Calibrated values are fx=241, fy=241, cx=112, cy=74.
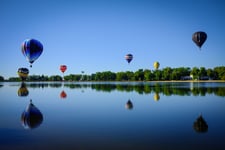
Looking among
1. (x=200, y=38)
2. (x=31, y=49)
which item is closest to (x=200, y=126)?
(x=31, y=49)

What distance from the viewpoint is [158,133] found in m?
9.12

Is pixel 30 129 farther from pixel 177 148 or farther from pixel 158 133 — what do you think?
pixel 177 148

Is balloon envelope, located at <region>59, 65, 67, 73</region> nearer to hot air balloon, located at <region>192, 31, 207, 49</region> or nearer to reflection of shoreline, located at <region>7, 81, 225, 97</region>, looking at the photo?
reflection of shoreline, located at <region>7, 81, 225, 97</region>

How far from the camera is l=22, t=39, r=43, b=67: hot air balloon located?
38763mm

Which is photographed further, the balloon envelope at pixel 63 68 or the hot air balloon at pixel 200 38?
the balloon envelope at pixel 63 68

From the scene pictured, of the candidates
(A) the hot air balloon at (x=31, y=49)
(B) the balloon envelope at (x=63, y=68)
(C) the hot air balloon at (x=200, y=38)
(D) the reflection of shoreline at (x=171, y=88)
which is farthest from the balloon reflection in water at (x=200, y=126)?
(B) the balloon envelope at (x=63, y=68)

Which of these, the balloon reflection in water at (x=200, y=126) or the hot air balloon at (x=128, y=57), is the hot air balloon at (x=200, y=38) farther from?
the balloon reflection in water at (x=200, y=126)

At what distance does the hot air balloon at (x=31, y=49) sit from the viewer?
3876cm

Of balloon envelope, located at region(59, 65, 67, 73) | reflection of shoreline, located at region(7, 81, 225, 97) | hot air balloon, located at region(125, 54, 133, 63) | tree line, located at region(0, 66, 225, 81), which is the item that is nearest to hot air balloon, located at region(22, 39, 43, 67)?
reflection of shoreline, located at region(7, 81, 225, 97)

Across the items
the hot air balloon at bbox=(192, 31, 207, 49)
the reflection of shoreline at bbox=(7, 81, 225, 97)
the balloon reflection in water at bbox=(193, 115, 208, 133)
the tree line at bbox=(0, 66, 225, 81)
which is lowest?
the balloon reflection in water at bbox=(193, 115, 208, 133)

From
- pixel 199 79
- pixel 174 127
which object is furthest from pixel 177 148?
pixel 199 79

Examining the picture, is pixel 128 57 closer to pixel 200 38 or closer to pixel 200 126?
pixel 200 38

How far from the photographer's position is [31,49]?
127 feet

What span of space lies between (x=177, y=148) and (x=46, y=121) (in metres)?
7.14
